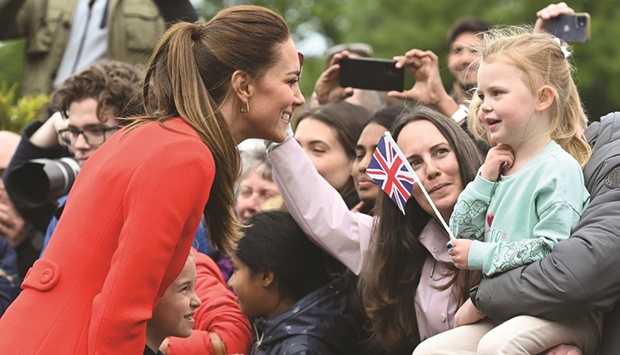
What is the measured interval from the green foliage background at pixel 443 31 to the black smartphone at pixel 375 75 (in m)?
13.5

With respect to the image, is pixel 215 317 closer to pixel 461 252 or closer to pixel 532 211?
pixel 461 252

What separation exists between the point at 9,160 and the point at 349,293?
2.30 metres

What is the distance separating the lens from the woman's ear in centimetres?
381

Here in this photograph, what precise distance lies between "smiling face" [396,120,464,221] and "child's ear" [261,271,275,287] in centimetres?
92

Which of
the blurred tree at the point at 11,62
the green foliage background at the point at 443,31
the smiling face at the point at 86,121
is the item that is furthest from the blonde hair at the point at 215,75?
the green foliage background at the point at 443,31

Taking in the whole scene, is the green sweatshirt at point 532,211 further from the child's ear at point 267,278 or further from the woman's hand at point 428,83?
the woman's hand at point 428,83

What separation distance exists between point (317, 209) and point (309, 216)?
48 mm

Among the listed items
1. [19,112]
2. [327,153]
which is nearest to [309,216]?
[327,153]

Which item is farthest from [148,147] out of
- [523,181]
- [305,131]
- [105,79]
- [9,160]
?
[9,160]

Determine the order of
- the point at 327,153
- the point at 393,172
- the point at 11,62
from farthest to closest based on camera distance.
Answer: the point at 11,62 → the point at 327,153 → the point at 393,172

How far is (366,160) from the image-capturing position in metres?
5.57

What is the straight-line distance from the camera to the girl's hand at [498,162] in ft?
13.6

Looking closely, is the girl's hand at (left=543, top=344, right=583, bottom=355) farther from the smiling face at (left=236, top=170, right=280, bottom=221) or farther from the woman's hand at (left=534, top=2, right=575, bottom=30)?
the smiling face at (left=236, top=170, right=280, bottom=221)

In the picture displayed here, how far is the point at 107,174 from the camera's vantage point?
11.6 feet
